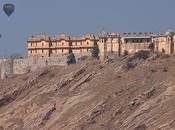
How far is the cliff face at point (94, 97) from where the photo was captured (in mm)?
105062

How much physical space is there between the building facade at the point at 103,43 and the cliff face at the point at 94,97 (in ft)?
10.2

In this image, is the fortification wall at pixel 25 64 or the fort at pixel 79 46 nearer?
the fort at pixel 79 46

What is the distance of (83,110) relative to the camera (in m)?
112

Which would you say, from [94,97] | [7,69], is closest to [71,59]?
[7,69]

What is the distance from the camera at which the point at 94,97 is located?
114375 mm

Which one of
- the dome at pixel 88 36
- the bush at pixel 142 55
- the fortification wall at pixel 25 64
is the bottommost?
the fortification wall at pixel 25 64

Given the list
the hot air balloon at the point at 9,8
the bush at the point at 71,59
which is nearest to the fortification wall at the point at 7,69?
the bush at the point at 71,59

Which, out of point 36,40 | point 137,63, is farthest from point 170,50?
point 36,40

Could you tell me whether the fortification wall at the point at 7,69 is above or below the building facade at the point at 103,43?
below

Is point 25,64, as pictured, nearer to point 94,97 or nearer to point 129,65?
→ point 129,65

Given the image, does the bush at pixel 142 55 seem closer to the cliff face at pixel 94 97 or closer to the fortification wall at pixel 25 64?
the cliff face at pixel 94 97

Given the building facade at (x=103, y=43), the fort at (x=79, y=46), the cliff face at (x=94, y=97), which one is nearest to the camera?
the cliff face at (x=94, y=97)

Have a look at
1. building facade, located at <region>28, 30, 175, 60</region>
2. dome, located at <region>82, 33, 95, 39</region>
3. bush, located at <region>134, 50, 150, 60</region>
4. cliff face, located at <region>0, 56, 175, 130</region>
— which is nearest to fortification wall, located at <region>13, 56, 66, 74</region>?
cliff face, located at <region>0, 56, 175, 130</region>

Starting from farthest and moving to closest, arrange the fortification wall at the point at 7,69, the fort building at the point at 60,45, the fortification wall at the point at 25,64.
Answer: the fortification wall at the point at 7,69 → the fort building at the point at 60,45 → the fortification wall at the point at 25,64
